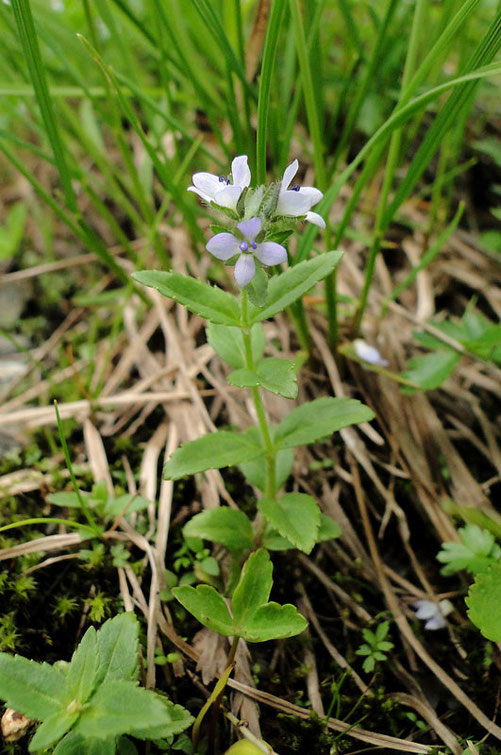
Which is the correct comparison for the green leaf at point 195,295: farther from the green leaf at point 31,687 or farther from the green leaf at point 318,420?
the green leaf at point 31,687

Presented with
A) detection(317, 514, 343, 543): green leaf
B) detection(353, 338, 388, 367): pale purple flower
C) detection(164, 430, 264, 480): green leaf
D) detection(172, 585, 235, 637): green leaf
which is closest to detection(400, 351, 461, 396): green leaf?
detection(353, 338, 388, 367): pale purple flower

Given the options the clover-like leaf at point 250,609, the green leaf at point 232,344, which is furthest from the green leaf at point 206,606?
the green leaf at point 232,344

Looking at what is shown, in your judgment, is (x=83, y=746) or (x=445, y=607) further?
(x=445, y=607)

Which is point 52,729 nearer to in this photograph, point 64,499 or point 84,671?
point 84,671

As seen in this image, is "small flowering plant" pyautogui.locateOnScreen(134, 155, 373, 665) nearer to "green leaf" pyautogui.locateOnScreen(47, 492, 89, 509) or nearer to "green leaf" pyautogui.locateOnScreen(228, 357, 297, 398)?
"green leaf" pyautogui.locateOnScreen(228, 357, 297, 398)

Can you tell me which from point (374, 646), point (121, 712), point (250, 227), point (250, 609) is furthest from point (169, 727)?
point (250, 227)
